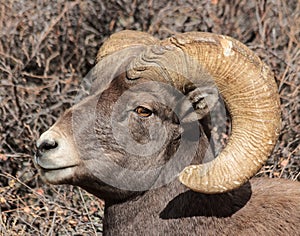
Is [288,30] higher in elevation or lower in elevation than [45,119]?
higher

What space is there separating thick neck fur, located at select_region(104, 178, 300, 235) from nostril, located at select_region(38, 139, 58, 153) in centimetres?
69

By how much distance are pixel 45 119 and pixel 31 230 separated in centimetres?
171

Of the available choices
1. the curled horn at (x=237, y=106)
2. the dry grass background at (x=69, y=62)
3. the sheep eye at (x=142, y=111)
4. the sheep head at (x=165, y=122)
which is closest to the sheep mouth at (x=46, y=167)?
the sheep head at (x=165, y=122)

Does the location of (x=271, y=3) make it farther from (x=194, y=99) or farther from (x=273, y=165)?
(x=194, y=99)

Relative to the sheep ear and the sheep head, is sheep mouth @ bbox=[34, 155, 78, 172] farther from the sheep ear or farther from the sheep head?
the sheep ear

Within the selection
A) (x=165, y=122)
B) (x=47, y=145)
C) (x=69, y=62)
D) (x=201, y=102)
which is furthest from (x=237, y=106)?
(x=69, y=62)

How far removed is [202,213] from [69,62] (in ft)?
15.7

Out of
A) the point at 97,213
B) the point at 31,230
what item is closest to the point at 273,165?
the point at 97,213

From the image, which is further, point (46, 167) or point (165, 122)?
point (165, 122)

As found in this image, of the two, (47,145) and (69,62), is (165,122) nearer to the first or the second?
(47,145)

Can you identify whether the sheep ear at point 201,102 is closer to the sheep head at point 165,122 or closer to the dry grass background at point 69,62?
the sheep head at point 165,122

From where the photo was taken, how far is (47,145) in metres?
4.25

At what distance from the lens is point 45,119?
805 centimetres

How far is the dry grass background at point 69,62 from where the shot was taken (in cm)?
696
